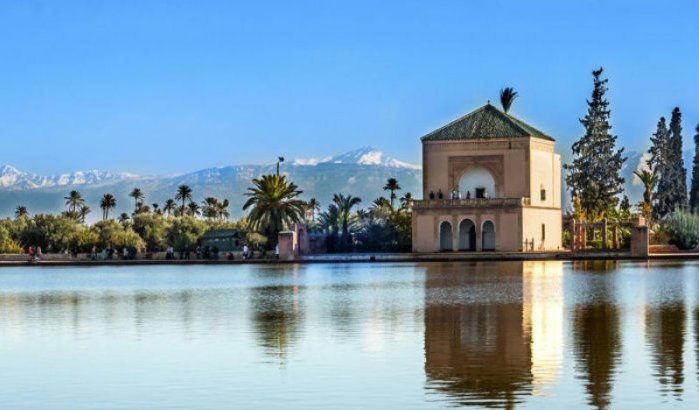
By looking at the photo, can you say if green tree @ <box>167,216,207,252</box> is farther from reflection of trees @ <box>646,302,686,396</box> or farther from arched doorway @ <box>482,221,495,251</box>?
reflection of trees @ <box>646,302,686,396</box>

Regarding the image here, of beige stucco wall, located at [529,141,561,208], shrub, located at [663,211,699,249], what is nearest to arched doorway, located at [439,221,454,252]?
beige stucco wall, located at [529,141,561,208]

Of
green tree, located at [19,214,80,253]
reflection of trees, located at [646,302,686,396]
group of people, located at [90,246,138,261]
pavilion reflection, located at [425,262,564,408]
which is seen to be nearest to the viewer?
pavilion reflection, located at [425,262,564,408]

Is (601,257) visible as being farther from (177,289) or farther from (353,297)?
(353,297)

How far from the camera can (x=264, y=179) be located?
67000 mm

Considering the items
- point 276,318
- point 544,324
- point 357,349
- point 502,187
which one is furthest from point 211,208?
point 357,349

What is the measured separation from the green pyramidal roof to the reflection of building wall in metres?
29.5

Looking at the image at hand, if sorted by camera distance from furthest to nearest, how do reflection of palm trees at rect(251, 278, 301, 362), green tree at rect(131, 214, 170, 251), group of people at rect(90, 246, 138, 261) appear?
1. green tree at rect(131, 214, 170, 251)
2. group of people at rect(90, 246, 138, 261)
3. reflection of palm trees at rect(251, 278, 301, 362)

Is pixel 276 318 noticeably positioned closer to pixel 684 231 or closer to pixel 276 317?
pixel 276 317

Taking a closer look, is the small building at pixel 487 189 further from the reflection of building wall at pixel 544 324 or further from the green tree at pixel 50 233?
A: the reflection of building wall at pixel 544 324

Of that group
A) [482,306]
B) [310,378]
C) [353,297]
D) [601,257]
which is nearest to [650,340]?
[310,378]

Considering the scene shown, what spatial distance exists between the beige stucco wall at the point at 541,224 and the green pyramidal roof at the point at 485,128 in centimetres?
363

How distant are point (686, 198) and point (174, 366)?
6344 centimetres

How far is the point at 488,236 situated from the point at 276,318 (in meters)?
42.4

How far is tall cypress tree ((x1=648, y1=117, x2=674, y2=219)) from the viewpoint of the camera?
2936 inches
